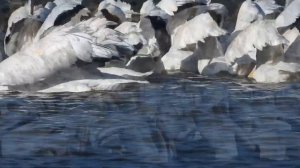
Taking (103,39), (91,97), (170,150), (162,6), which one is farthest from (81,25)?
(170,150)

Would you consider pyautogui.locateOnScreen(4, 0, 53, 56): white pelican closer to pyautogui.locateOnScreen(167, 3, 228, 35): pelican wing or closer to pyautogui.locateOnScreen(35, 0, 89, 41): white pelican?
pyautogui.locateOnScreen(35, 0, 89, 41): white pelican

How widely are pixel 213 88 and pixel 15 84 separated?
256 centimetres

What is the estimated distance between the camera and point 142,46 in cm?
1728

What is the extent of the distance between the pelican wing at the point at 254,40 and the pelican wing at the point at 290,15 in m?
0.69

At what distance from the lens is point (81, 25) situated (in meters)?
16.2

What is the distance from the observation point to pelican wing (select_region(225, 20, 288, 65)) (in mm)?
16328

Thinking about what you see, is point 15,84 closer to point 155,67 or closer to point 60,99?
point 60,99

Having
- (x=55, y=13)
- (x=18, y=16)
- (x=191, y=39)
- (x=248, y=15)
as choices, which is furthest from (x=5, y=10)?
(x=191, y=39)

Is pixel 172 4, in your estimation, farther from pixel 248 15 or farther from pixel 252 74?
pixel 252 74

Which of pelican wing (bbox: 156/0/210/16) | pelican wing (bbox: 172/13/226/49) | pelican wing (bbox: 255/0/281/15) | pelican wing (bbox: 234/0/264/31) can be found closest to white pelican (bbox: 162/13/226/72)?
pelican wing (bbox: 172/13/226/49)

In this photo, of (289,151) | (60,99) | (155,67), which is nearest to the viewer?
(289,151)

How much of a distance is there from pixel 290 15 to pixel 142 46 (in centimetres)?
217

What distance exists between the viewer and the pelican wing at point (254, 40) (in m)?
16.3

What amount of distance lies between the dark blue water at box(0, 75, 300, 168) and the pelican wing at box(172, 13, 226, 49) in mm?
1082
